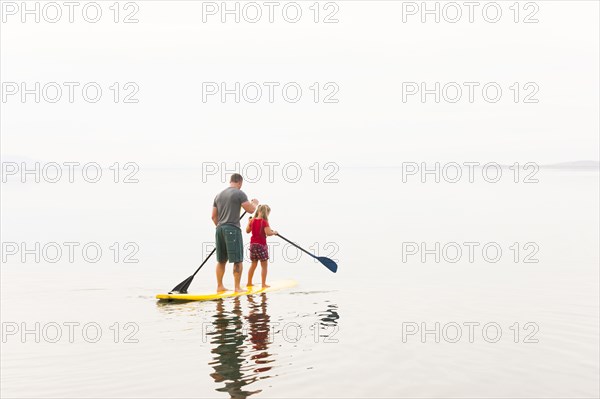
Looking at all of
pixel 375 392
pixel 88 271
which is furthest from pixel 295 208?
pixel 375 392

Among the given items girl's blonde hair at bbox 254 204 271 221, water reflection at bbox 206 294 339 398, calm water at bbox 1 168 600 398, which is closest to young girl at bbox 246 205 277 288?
girl's blonde hair at bbox 254 204 271 221

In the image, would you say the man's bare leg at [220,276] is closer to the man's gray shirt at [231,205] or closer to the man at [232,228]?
the man at [232,228]

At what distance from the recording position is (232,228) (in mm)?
14820

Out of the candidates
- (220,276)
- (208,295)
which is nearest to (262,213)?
(220,276)

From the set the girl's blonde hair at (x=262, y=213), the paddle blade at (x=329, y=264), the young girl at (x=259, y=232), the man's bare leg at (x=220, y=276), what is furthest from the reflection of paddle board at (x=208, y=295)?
the paddle blade at (x=329, y=264)

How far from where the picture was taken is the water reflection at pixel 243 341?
27.9 feet

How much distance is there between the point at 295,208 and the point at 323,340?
38.3m

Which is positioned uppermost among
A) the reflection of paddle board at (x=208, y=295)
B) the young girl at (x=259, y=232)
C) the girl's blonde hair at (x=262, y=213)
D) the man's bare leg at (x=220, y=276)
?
the girl's blonde hair at (x=262, y=213)

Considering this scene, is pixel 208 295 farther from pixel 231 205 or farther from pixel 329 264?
pixel 329 264

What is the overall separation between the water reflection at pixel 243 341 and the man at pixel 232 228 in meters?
0.73

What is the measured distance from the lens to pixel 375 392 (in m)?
8.11

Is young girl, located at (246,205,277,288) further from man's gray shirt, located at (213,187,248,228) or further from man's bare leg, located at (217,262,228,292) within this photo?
man's bare leg, located at (217,262,228,292)

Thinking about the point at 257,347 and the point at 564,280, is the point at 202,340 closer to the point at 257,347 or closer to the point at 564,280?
the point at 257,347

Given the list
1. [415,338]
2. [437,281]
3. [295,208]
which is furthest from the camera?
[295,208]
